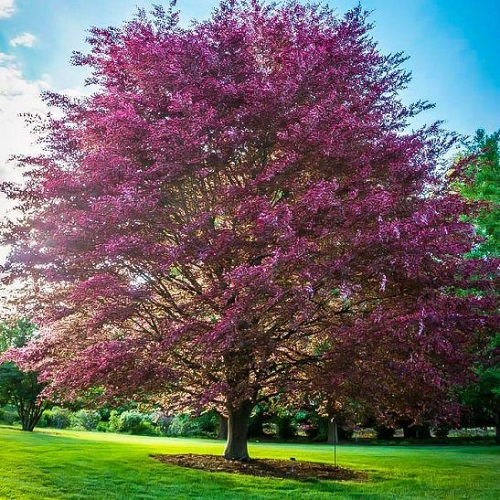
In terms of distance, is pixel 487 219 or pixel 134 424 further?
pixel 134 424

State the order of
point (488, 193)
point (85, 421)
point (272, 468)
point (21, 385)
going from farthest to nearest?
1. point (85, 421)
2. point (21, 385)
3. point (488, 193)
4. point (272, 468)

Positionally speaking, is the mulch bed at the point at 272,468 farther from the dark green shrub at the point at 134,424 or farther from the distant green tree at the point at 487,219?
the dark green shrub at the point at 134,424

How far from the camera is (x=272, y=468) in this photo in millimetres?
11906

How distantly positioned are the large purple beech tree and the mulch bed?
1394 mm

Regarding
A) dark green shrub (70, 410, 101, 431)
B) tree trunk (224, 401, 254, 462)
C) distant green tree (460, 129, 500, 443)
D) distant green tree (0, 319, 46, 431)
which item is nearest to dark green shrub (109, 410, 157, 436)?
dark green shrub (70, 410, 101, 431)

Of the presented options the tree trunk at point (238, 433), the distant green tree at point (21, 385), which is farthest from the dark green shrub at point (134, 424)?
the tree trunk at point (238, 433)

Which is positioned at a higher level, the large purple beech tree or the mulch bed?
the large purple beech tree

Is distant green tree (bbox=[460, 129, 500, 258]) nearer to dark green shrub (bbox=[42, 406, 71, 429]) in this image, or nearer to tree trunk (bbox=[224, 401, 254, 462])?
tree trunk (bbox=[224, 401, 254, 462])

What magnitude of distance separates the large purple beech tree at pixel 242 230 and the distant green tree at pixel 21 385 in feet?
55.5

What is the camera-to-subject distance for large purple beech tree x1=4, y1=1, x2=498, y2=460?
9008 millimetres

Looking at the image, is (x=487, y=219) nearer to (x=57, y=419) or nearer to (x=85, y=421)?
(x=85, y=421)

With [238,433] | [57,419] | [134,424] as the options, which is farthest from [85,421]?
[238,433]

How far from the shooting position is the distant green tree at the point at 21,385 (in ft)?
88.1

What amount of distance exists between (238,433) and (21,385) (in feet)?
62.2
